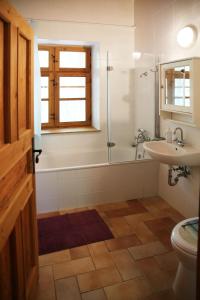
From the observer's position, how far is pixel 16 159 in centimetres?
140

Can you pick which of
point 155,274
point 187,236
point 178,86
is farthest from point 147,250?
point 178,86

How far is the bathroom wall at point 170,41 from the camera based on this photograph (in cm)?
267

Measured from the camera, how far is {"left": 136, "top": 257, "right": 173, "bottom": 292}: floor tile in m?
1.92

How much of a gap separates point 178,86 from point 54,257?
2.04 m

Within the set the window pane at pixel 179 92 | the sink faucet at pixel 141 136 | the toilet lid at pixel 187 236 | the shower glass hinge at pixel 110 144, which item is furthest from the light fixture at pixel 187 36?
the toilet lid at pixel 187 236

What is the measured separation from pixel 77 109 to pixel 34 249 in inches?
109

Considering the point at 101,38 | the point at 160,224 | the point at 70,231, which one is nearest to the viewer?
the point at 70,231

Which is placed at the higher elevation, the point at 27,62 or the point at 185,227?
the point at 27,62

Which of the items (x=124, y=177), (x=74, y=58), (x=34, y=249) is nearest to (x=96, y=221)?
(x=124, y=177)

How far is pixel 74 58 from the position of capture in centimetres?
410

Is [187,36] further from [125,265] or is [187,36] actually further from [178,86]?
[125,265]

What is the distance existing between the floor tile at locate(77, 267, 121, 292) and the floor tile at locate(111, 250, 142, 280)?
Answer: 0.18 feet

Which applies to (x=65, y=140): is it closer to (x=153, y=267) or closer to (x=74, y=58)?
(x=74, y=58)

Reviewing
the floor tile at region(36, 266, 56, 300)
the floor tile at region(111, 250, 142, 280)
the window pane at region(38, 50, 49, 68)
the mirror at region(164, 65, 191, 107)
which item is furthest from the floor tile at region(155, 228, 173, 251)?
the window pane at region(38, 50, 49, 68)
